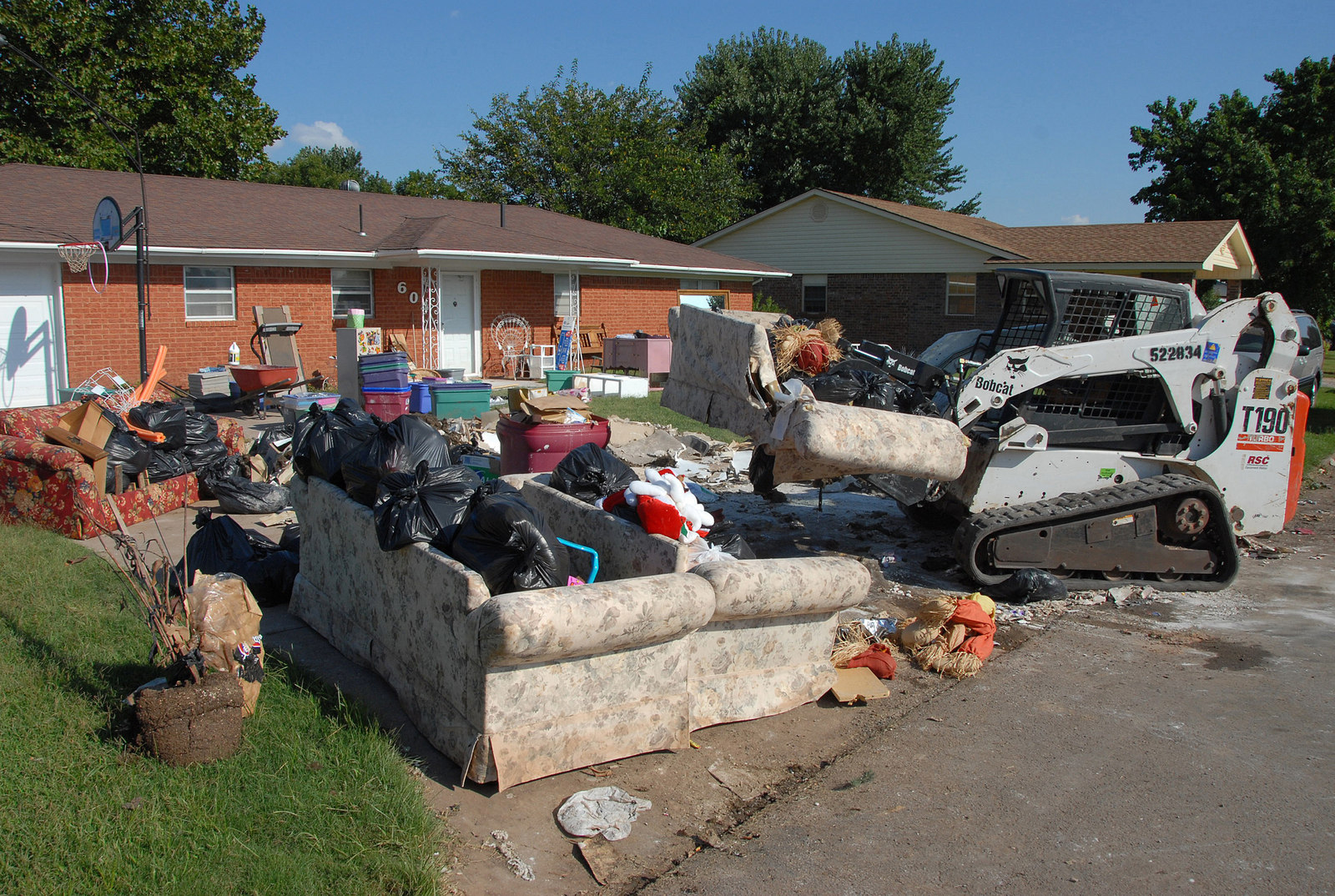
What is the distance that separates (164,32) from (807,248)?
19330 mm

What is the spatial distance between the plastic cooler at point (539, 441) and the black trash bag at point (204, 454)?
281cm

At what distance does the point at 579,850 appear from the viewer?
3.42 meters

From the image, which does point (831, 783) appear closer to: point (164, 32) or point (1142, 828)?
point (1142, 828)

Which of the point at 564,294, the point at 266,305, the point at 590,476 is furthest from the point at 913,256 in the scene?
the point at 590,476

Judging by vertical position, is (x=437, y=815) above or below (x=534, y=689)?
below

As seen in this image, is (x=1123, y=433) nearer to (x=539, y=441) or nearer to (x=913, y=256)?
(x=539, y=441)

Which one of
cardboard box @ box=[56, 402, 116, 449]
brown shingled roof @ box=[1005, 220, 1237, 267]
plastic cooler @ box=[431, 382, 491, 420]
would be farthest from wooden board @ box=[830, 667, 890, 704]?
brown shingled roof @ box=[1005, 220, 1237, 267]

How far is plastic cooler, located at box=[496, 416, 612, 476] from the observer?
8375 millimetres

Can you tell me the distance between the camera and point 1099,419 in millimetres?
6949

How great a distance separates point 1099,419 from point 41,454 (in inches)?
324

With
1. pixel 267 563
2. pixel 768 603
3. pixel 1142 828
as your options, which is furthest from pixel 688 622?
pixel 267 563

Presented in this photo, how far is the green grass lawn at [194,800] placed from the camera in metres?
3.03

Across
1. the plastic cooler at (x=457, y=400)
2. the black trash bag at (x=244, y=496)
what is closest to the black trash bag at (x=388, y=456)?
the black trash bag at (x=244, y=496)

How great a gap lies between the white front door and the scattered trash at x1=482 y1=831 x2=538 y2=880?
16354 mm
